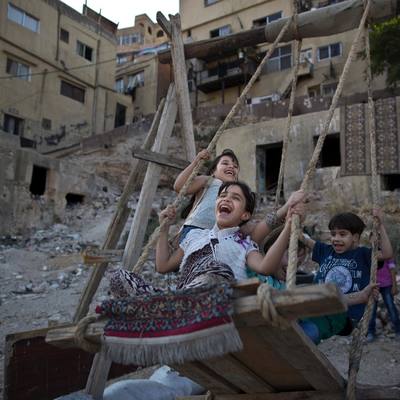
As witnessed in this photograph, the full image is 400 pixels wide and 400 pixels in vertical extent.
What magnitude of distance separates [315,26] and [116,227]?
2.48 m

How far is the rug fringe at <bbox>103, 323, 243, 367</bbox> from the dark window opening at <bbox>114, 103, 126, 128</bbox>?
2583cm

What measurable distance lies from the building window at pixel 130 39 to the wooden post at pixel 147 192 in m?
34.1

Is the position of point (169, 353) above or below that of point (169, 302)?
below

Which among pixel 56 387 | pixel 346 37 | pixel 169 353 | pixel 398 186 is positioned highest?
pixel 346 37

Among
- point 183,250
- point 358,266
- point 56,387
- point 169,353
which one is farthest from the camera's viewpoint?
point 56,387

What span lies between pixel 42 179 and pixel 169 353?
14674 mm

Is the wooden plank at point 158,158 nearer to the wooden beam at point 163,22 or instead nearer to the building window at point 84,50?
the wooden beam at point 163,22

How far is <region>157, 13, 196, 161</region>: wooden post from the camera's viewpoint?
386cm

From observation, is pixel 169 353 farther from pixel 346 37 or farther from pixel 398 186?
pixel 346 37

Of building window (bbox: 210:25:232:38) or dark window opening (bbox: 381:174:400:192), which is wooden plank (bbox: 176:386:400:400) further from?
building window (bbox: 210:25:232:38)

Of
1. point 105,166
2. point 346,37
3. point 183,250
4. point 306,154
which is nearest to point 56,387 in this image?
point 183,250

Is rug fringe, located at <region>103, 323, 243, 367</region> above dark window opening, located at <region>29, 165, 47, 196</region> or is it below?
below

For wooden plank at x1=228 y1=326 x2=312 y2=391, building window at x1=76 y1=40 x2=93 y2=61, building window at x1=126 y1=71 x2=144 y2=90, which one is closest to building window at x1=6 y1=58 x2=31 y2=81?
building window at x1=76 y1=40 x2=93 y2=61

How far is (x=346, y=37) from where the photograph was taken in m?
20.0
